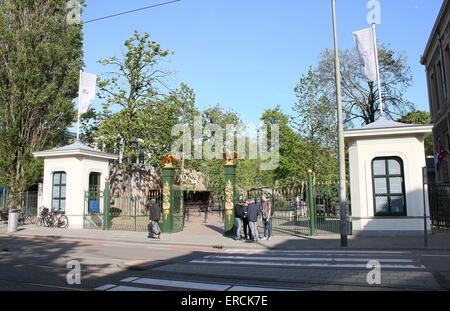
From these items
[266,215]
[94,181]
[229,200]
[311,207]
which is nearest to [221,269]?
[266,215]

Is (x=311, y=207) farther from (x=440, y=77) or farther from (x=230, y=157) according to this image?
(x=440, y=77)

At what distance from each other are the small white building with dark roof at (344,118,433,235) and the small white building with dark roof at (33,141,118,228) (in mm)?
14435

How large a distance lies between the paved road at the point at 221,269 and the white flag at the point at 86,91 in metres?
11.3

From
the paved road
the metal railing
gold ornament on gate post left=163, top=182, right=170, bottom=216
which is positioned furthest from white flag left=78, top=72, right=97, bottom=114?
the metal railing

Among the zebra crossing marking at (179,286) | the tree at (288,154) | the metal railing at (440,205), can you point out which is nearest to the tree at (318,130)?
the tree at (288,154)

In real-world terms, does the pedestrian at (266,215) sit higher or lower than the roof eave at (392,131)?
lower

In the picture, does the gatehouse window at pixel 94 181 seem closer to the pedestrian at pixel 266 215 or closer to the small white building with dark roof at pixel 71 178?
the small white building with dark roof at pixel 71 178

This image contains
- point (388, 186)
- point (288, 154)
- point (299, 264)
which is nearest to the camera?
point (299, 264)

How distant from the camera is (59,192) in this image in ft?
71.1

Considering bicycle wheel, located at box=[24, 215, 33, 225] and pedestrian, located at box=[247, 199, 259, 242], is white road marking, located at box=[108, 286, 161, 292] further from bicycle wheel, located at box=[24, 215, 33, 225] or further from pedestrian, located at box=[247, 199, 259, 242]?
bicycle wheel, located at box=[24, 215, 33, 225]

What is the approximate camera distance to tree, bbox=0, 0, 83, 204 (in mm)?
25469

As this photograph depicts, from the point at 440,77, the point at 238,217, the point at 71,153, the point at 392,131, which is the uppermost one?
the point at 440,77

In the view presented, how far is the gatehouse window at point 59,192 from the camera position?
2152 centimetres

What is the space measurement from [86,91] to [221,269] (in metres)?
17.1
